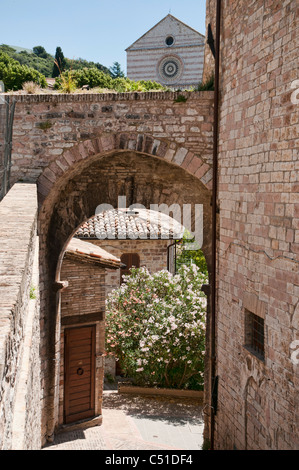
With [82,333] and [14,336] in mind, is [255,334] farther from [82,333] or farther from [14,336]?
[82,333]

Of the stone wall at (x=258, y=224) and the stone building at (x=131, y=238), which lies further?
the stone building at (x=131, y=238)

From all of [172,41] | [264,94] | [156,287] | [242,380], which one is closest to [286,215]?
[264,94]

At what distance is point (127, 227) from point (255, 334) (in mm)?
8542

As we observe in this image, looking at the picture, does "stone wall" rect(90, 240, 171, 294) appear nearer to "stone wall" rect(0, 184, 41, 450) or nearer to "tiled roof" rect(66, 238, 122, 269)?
"tiled roof" rect(66, 238, 122, 269)

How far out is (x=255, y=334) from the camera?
5676mm

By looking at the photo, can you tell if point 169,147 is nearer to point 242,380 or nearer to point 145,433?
point 242,380

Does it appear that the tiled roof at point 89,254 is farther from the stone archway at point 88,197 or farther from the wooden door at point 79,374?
the wooden door at point 79,374

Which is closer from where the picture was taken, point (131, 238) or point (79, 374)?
point (79, 374)

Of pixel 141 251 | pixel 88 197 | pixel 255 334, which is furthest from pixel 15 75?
pixel 255 334

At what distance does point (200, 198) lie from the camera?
8320 mm

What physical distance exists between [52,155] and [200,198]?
2442 millimetres

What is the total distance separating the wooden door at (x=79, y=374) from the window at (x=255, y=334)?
4910 millimetres

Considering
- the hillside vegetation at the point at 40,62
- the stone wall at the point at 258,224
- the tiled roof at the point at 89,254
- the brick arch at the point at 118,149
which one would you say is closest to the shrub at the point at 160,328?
the tiled roof at the point at 89,254

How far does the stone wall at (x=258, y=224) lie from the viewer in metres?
4.62
